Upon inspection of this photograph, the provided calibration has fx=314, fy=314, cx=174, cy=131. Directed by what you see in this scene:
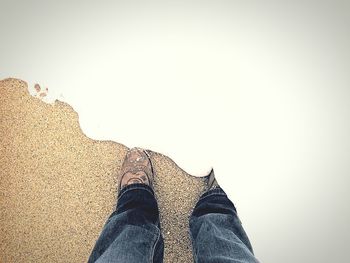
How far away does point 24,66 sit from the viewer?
1.11 meters

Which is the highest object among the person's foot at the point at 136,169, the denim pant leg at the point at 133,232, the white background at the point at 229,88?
the white background at the point at 229,88

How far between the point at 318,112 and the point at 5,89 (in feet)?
3.46

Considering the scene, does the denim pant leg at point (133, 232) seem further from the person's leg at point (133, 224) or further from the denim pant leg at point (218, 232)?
the denim pant leg at point (218, 232)

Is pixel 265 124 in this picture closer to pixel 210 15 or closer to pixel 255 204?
pixel 255 204

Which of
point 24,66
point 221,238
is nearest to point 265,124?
point 221,238

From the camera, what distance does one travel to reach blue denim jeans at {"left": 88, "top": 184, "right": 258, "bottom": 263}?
2.59 ft

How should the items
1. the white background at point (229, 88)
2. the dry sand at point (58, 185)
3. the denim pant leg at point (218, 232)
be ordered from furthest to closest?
1. the dry sand at point (58, 185)
2. the white background at point (229, 88)
3. the denim pant leg at point (218, 232)

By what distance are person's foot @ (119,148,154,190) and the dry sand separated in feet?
0.13

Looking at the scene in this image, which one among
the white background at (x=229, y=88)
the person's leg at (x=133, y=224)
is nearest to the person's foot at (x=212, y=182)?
the white background at (x=229, y=88)

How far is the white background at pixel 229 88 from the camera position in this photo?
0.96 metres

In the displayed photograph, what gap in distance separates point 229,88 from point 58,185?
0.68 meters

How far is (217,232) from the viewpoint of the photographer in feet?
2.85

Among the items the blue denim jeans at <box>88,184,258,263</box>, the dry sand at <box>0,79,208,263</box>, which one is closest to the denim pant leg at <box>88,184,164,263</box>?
the blue denim jeans at <box>88,184,258,263</box>

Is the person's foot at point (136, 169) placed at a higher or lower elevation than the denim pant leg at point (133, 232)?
higher
